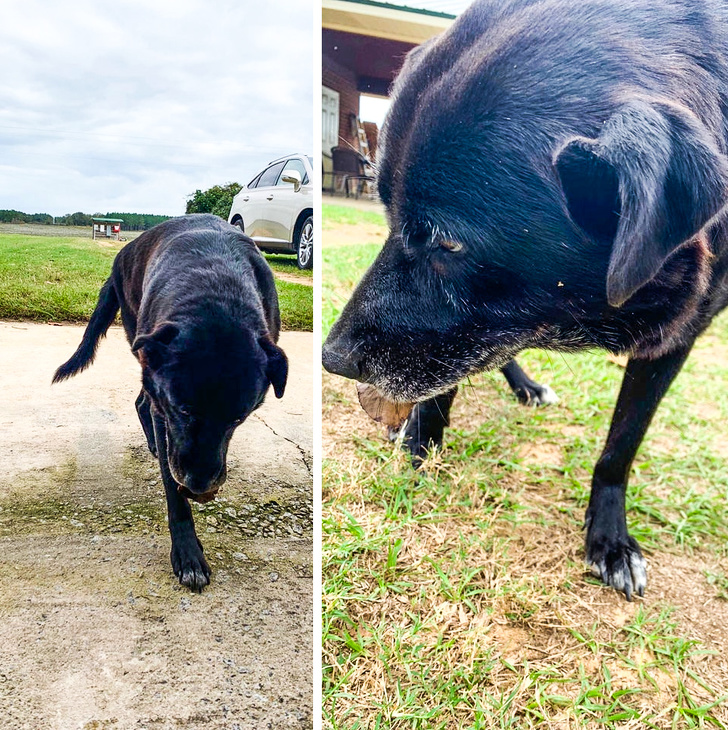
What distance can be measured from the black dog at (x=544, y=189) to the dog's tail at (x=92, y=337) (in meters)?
0.50

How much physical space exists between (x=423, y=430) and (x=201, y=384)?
3.73 feet

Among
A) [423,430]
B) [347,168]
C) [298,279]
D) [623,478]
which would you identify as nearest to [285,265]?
[298,279]

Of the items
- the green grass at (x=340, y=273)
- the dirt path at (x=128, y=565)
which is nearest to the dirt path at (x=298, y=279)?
the dirt path at (x=128, y=565)

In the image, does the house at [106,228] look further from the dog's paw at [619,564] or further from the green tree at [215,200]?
the dog's paw at [619,564]

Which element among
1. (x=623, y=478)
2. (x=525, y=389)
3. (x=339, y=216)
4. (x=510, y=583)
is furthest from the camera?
(x=339, y=216)

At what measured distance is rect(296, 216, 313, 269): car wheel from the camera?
144cm

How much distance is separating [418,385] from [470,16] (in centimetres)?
82

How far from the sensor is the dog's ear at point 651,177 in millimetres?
1064

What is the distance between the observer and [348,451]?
2.19 metres

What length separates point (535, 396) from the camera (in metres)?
2.84

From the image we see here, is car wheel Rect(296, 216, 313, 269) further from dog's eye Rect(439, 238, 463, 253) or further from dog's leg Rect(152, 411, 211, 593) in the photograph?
dog's leg Rect(152, 411, 211, 593)

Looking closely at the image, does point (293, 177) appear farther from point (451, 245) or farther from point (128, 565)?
point (128, 565)

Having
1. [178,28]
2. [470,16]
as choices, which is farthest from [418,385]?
[178,28]

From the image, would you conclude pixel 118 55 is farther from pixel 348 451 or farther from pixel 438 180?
pixel 348 451
